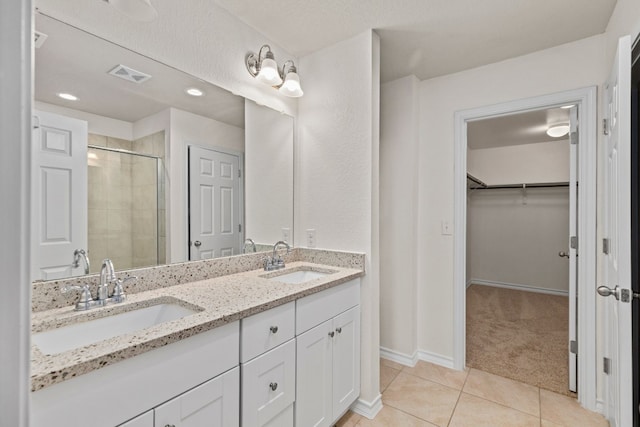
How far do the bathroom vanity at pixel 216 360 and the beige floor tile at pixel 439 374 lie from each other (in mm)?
767

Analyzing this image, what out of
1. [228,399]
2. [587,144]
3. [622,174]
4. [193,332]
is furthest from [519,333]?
[193,332]

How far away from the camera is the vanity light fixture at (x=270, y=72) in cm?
193

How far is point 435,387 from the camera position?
2.23 meters

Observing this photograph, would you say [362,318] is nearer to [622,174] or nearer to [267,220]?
[267,220]

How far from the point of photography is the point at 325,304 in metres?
1.67

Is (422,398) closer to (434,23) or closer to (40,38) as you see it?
(434,23)

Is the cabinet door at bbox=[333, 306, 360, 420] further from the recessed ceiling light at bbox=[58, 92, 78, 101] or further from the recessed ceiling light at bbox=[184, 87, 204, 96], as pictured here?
the recessed ceiling light at bbox=[58, 92, 78, 101]

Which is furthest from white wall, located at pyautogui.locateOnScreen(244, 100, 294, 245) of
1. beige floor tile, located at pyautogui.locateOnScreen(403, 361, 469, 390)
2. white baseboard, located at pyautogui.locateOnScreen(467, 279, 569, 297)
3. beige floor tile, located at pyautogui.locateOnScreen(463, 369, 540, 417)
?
white baseboard, located at pyautogui.locateOnScreen(467, 279, 569, 297)

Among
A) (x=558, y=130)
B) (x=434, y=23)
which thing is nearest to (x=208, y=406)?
(x=434, y=23)

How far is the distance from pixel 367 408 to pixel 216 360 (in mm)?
1268

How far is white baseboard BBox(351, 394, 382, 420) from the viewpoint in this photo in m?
1.92

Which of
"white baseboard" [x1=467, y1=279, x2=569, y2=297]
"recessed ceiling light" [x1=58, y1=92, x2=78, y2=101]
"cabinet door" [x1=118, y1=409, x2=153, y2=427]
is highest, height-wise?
"recessed ceiling light" [x1=58, y1=92, x2=78, y2=101]

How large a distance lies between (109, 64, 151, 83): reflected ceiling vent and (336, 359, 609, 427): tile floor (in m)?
2.20

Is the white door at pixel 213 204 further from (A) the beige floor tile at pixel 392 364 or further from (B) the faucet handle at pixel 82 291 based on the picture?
(A) the beige floor tile at pixel 392 364
